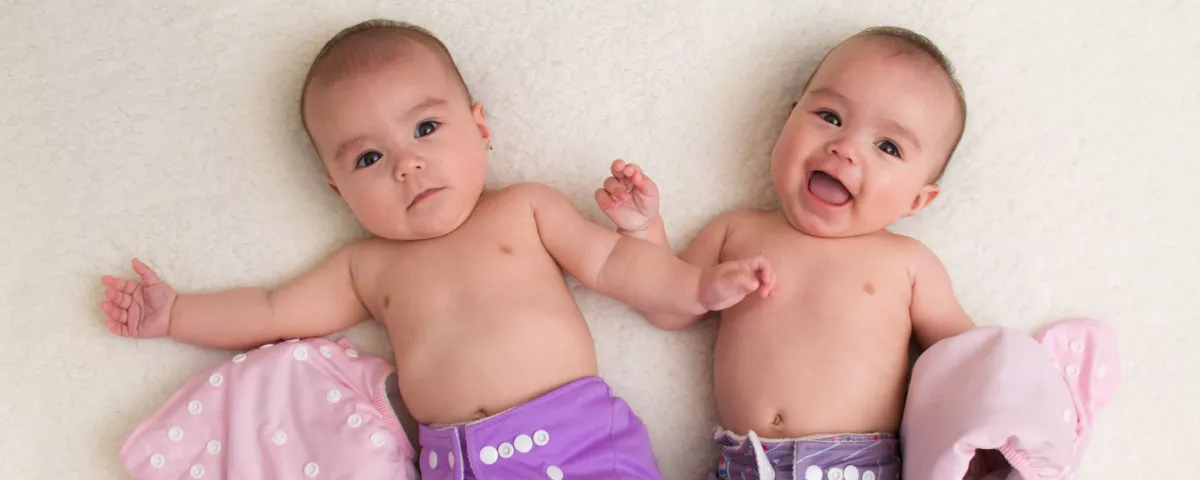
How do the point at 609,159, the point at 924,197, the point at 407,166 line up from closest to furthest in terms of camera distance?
the point at 407,166 < the point at 924,197 < the point at 609,159

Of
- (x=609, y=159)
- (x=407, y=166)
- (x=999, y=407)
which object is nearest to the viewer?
(x=999, y=407)

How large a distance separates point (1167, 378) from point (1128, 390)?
0.24ft

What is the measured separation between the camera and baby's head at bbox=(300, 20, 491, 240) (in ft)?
5.14

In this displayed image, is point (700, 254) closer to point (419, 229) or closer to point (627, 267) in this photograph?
point (627, 267)

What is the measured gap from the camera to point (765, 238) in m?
1.66

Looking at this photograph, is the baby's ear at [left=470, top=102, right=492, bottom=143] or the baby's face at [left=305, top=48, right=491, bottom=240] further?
the baby's ear at [left=470, top=102, right=492, bottom=143]

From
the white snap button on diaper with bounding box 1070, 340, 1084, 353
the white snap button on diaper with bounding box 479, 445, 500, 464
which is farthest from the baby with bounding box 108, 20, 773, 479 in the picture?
the white snap button on diaper with bounding box 1070, 340, 1084, 353

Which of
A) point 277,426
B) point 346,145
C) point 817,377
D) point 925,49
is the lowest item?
point 277,426

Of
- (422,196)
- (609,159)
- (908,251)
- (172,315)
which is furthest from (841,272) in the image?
(172,315)

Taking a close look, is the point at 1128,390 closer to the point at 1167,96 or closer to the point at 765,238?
the point at 1167,96

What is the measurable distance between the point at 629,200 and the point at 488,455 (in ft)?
1.53

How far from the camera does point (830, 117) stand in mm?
1608

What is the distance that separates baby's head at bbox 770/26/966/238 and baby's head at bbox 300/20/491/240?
21.8 inches

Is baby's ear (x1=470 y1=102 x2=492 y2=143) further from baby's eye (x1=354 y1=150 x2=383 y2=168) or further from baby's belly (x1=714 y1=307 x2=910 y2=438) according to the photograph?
baby's belly (x1=714 y1=307 x2=910 y2=438)
